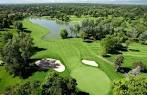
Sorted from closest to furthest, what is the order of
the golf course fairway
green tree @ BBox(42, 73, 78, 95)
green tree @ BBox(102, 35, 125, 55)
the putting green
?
green tree @ BBox(42, 73, 78, 95)
the putting green
the golf course fairway
green tree @ BBox(102, 35, 125, 55)

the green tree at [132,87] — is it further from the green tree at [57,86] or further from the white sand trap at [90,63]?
the white sand trap at [90,63]

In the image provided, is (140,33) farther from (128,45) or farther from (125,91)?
(125,91)

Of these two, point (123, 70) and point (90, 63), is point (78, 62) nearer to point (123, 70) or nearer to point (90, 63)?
point (90, 63)

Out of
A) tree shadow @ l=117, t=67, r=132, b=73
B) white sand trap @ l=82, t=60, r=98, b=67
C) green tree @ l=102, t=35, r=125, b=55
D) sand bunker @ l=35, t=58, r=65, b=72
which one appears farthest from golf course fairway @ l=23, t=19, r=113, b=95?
tree shadow @ l=117, t=67, r=132, b=73

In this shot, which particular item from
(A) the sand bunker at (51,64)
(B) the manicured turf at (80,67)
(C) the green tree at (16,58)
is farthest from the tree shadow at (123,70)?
(C) the green tree at (16,58)

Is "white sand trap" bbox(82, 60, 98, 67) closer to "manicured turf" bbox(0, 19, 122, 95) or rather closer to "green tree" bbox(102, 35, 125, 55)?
"manicured turf" bbox(0, 19, 122, 95)

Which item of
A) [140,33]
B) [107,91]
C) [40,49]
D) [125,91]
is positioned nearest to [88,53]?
[40,49]
